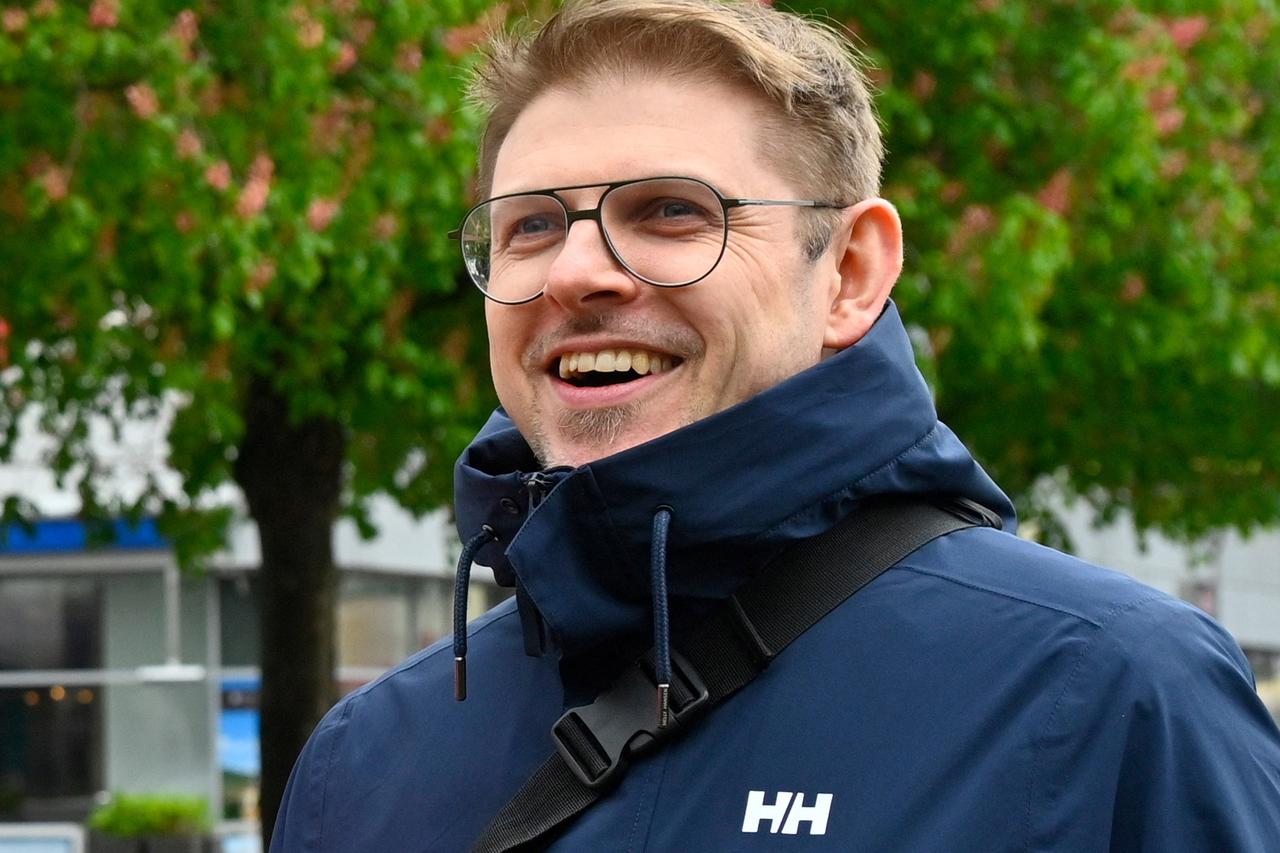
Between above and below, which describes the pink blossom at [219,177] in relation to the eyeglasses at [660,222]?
below

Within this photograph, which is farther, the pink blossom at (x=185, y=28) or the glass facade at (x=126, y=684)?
→ the glass facade at (x=126, y=684)

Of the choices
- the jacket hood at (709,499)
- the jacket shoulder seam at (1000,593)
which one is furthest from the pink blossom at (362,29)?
the jacket shoulder seam at (1000,593)

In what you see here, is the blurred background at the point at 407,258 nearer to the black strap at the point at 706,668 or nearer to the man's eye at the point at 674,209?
the man's eye at the point at 674,209

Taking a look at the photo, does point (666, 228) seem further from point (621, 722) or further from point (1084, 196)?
point (1084, 196)

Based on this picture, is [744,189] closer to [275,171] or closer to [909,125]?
[275,171]

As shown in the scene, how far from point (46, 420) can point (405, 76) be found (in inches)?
135

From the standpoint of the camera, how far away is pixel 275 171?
7.98 m

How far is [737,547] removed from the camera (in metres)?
1.93

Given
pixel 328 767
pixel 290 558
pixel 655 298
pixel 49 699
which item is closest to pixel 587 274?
pixel 655 298

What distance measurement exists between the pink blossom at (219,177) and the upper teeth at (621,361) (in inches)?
217

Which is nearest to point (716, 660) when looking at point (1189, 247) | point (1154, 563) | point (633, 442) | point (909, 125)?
point (633, 442)

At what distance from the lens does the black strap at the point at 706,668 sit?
6.20 feet

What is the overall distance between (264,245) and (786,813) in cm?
633

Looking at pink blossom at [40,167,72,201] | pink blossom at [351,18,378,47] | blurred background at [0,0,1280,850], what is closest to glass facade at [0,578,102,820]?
blurred background at [0,0,1280,850]
